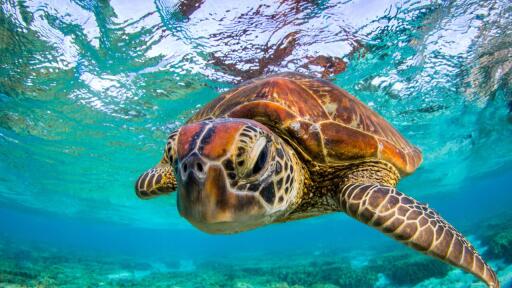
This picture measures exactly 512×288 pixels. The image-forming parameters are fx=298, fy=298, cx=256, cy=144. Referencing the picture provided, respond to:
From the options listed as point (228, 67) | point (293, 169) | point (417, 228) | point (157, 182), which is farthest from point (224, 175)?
point (228, 67)

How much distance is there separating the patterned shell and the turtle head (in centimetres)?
121

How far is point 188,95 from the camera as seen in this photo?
37.0 feet

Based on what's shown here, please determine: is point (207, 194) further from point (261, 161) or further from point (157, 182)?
point (157, 182)

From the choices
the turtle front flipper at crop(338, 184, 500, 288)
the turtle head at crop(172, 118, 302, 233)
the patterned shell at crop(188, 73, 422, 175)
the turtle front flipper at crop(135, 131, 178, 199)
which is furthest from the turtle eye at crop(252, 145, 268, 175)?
the turtle front flipper at crop(135, 131, 178, 199)

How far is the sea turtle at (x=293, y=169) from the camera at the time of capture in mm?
1746

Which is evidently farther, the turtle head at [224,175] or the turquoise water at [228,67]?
the turquoise water at [228,67]

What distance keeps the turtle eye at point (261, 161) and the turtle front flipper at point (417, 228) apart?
4.31 ft

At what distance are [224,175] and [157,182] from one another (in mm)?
2628

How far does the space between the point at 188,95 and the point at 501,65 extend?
38.8 ft

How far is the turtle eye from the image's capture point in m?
1.88

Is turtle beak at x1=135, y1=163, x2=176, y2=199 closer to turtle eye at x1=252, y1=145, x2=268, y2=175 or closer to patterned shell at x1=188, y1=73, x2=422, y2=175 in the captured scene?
patterned shell at x1=188, y1=73, x2=422, y2=175

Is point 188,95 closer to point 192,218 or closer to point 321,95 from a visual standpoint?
point 321,95

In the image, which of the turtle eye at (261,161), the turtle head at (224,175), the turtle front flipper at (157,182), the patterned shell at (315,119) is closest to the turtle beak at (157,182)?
the turtle front flipper at (157,182)

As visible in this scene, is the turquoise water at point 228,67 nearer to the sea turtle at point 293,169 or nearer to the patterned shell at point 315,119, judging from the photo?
the patterned shell at point 315,119
